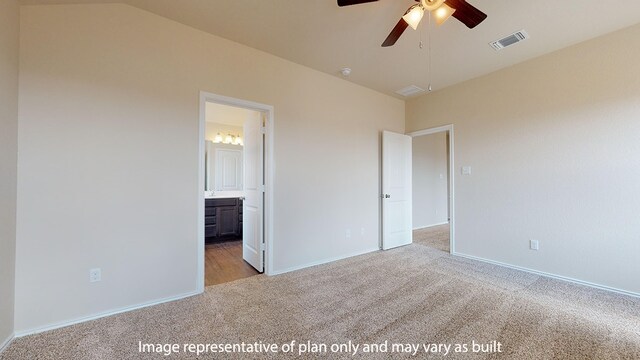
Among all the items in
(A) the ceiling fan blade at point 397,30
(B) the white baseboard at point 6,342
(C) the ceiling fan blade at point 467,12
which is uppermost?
(A) the ceiling fan blade at point 397,30

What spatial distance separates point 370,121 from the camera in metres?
4.16

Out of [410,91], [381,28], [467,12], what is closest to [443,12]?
[467,12]

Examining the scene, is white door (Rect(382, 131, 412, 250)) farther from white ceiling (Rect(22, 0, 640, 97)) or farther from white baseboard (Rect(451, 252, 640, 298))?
white ceiling (Rect(22, 0, 640, 97))

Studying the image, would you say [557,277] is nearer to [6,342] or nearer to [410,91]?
[410,91]

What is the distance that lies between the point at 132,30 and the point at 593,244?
204 inches

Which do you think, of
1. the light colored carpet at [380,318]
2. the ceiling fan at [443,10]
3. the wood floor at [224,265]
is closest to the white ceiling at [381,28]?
the ceiling fan at [443,10]

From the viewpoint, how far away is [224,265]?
3.42 m

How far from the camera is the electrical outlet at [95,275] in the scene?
2049 millimetres

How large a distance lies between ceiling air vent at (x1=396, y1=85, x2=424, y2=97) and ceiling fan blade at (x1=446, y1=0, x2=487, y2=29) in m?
2.23

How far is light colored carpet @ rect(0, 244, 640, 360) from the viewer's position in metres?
1.70

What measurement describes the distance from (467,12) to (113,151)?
3.03 meters

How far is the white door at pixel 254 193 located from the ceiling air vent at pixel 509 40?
9.46ft

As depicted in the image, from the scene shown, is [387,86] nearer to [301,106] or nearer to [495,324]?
[301,106]

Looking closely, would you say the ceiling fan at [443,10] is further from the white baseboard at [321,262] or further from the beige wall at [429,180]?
the beige wall at [429,180]
